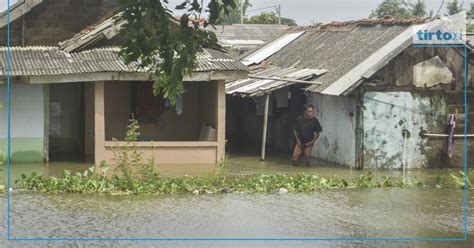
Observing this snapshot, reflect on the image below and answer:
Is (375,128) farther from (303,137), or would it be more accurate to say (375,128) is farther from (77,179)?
(77,179)

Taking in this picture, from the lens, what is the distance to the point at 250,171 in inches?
683

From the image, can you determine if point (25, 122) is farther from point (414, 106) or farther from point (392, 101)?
point (414, 106)

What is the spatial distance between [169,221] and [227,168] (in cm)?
700

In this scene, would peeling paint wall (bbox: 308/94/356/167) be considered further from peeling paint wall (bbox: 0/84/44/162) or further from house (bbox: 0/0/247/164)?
peeling paint wall (bbox: 0/84/44/162)


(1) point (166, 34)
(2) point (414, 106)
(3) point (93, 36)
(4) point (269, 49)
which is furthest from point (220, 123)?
(1) point (166, 34)

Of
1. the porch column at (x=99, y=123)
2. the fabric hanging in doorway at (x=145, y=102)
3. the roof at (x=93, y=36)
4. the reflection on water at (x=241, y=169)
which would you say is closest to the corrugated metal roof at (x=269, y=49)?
the fabric hanging in doorway at (x=145, y=102)

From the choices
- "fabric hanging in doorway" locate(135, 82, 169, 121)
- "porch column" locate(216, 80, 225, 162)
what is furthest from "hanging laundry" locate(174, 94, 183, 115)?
"porch column" locate(216, 80, 225, 162)

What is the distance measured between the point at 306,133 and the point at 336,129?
2.74 ft

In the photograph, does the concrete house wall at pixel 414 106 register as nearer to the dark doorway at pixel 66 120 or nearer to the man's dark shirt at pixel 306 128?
the man's dark shirt at pixel 306 128

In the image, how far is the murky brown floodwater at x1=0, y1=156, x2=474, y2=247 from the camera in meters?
9.89

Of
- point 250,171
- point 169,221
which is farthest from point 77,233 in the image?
point 250,171

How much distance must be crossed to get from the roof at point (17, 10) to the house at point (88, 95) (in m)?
0.02

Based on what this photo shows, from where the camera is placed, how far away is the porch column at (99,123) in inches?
691

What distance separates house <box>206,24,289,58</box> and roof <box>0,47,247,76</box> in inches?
472
